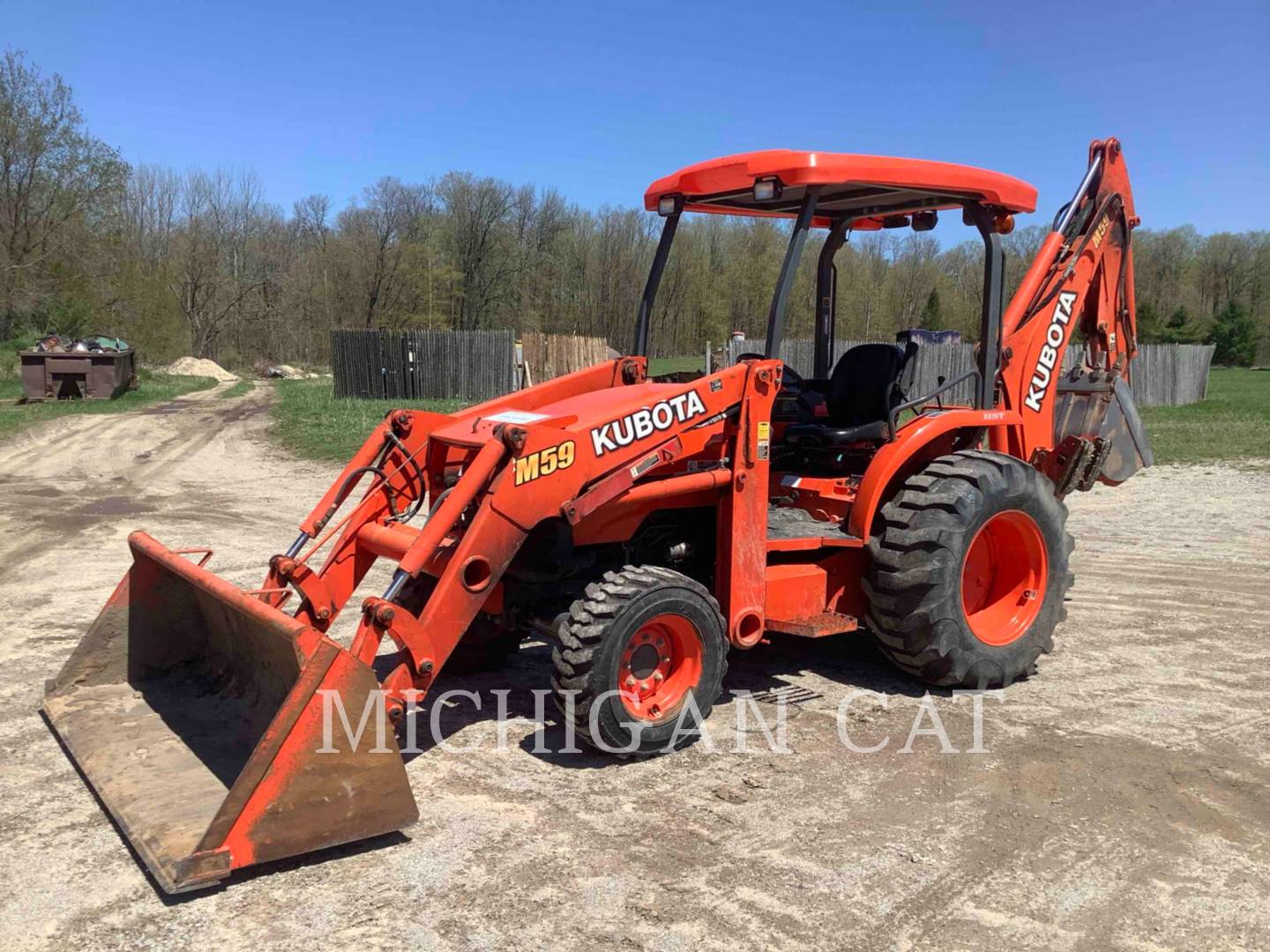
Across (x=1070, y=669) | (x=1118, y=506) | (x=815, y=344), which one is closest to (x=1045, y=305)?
(x=815, y=344)

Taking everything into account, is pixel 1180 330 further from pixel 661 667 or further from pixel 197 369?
pixel 661 667

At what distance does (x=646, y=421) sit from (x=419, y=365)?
2336 centimetres

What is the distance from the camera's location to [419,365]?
2712 cm

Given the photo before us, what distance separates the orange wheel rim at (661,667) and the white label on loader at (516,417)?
112 cm

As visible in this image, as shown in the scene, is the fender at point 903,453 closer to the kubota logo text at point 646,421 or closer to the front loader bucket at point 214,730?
the kubota logo text at point 646,421

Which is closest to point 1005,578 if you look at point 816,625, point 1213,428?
point 816,625

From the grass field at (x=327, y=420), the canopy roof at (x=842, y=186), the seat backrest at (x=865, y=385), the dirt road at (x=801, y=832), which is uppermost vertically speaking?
the canopy roof at (x=842, y=186)

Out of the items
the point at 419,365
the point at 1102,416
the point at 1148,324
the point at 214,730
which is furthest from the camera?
the point at 1148,324

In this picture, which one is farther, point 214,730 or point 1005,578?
point 1005,578

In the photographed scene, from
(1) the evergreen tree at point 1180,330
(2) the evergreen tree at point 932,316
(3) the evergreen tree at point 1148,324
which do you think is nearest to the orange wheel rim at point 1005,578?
(2) the evergreen tree at point 932,316

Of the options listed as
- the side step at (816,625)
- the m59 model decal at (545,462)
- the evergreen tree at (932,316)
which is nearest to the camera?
the m59 model decal at (545,462)

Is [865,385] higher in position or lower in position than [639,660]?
higher

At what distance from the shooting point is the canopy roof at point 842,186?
491cm

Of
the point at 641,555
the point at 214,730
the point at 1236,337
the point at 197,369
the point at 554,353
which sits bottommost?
the point at 214,730
